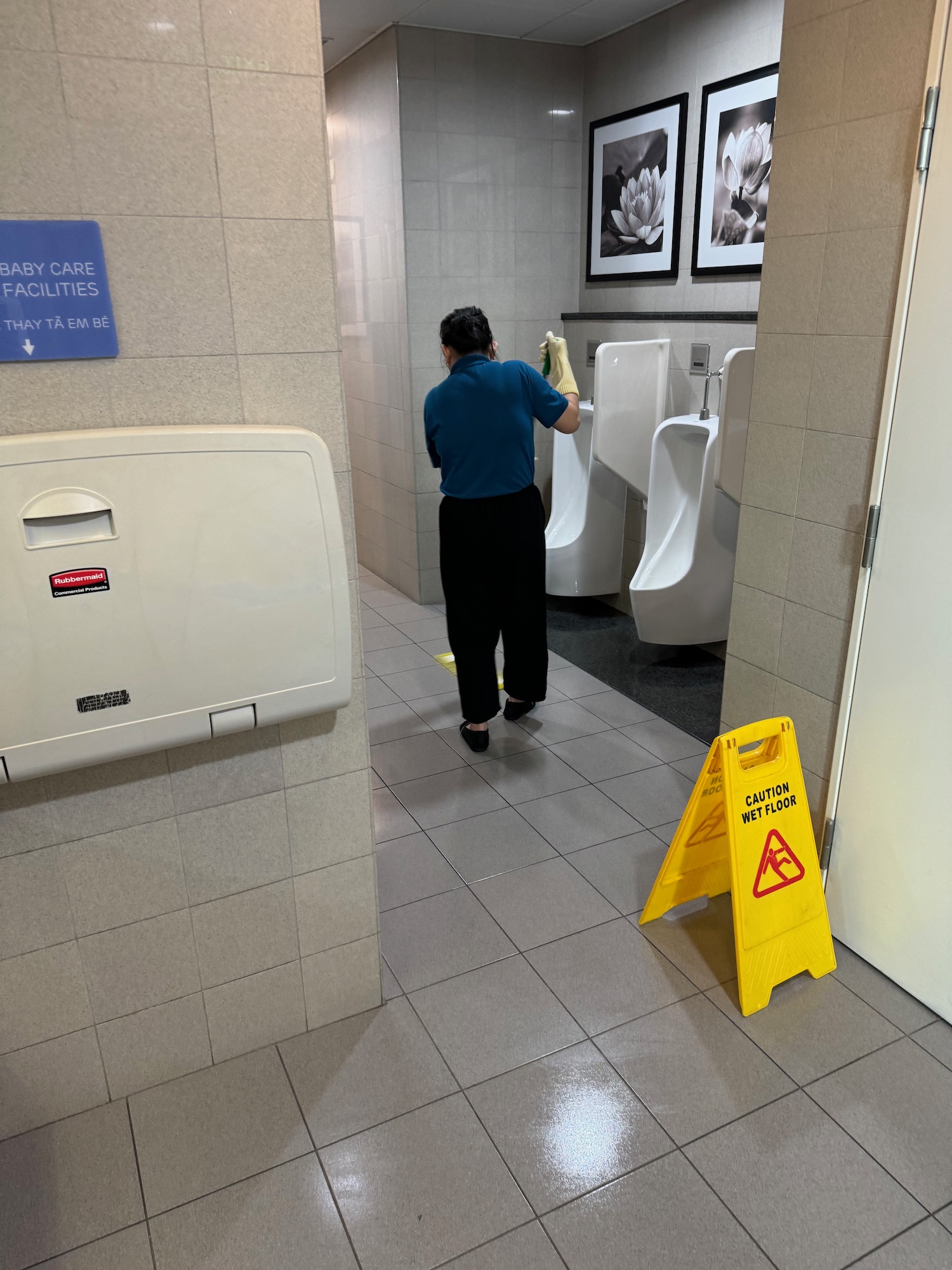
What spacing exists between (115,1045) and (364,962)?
533 millimetres

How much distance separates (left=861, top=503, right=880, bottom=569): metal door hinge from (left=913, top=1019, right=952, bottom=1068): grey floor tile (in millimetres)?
1046

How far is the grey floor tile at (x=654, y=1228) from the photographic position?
156cm

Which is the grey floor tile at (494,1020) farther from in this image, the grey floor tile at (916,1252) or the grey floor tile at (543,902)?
the grey floor tile at (916,1252)

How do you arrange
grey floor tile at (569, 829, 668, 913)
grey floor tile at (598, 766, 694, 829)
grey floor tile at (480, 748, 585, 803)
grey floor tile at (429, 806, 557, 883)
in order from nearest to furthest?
grey floor tile at (569, 829, 668, 913)
grey floor tile at (429, 806, 557, 883)
grey floor tile at (598, 766, 694, 829)
grey floor tile at (480, 748, 585, 803)

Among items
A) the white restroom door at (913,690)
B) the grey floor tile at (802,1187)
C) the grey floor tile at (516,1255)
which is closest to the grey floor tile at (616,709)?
the white restroom door at (913,690)

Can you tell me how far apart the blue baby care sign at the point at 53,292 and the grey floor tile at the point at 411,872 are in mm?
1556

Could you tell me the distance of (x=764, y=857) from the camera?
2119 mm

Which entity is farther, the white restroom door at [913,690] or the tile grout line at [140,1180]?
the white restroom door at [913,690]

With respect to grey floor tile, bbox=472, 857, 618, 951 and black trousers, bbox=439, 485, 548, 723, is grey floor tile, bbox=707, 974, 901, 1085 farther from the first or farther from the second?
black trousers, bbox=439, 485, 548, 723

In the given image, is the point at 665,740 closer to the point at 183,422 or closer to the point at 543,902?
the point at 543,902

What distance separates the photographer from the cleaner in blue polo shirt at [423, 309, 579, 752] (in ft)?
9.75

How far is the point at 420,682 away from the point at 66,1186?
2428 millimetres

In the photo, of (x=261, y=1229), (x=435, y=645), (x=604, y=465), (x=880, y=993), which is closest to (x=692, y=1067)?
(x=880, y=993)

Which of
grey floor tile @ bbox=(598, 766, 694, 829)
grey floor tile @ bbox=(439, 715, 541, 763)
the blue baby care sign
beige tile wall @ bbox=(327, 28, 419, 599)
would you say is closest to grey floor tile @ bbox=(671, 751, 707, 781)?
grey floor tile @ bbox=(598, 766, 694, 829)
